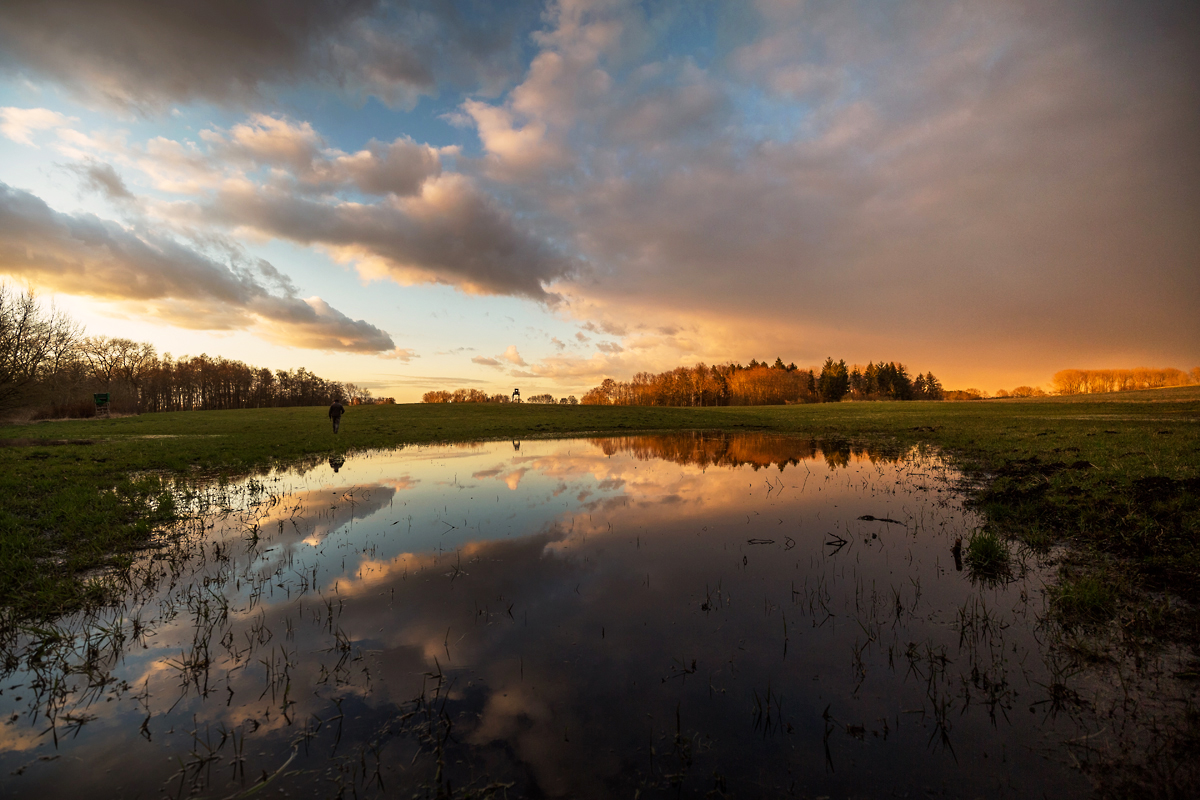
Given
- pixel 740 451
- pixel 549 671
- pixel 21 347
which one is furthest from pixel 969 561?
pixel 21 347

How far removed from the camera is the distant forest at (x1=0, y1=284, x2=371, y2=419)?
94.2 feet

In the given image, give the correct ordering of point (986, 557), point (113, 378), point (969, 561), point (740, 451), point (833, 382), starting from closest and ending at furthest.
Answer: point (986, 557)
point (969, 561)
point (740, 451)
point (113, 378)
point (833, 382)

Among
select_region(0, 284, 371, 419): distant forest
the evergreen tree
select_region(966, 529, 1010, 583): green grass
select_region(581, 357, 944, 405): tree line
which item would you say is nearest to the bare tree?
select_region(0, 284, 371, 419): distant forest

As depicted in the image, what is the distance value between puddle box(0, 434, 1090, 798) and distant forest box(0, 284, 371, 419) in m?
28.0

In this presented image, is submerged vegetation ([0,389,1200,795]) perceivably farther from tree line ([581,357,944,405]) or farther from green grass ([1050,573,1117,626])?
tree line ([581,357,944,405])

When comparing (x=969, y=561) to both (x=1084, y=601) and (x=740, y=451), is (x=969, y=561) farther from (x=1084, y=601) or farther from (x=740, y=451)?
(x=740, y=451)

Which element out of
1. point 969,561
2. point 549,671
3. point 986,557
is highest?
point 986,557

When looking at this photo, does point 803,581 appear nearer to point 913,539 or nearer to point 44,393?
point 913,539

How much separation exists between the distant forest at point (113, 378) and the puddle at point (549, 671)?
28034 millimetres

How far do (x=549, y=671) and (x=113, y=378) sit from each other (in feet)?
399

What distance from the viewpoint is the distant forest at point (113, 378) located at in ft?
94.2

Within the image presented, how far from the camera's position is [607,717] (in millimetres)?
4488

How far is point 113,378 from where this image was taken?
8612 centimetres

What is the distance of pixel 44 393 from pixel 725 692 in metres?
49.6
